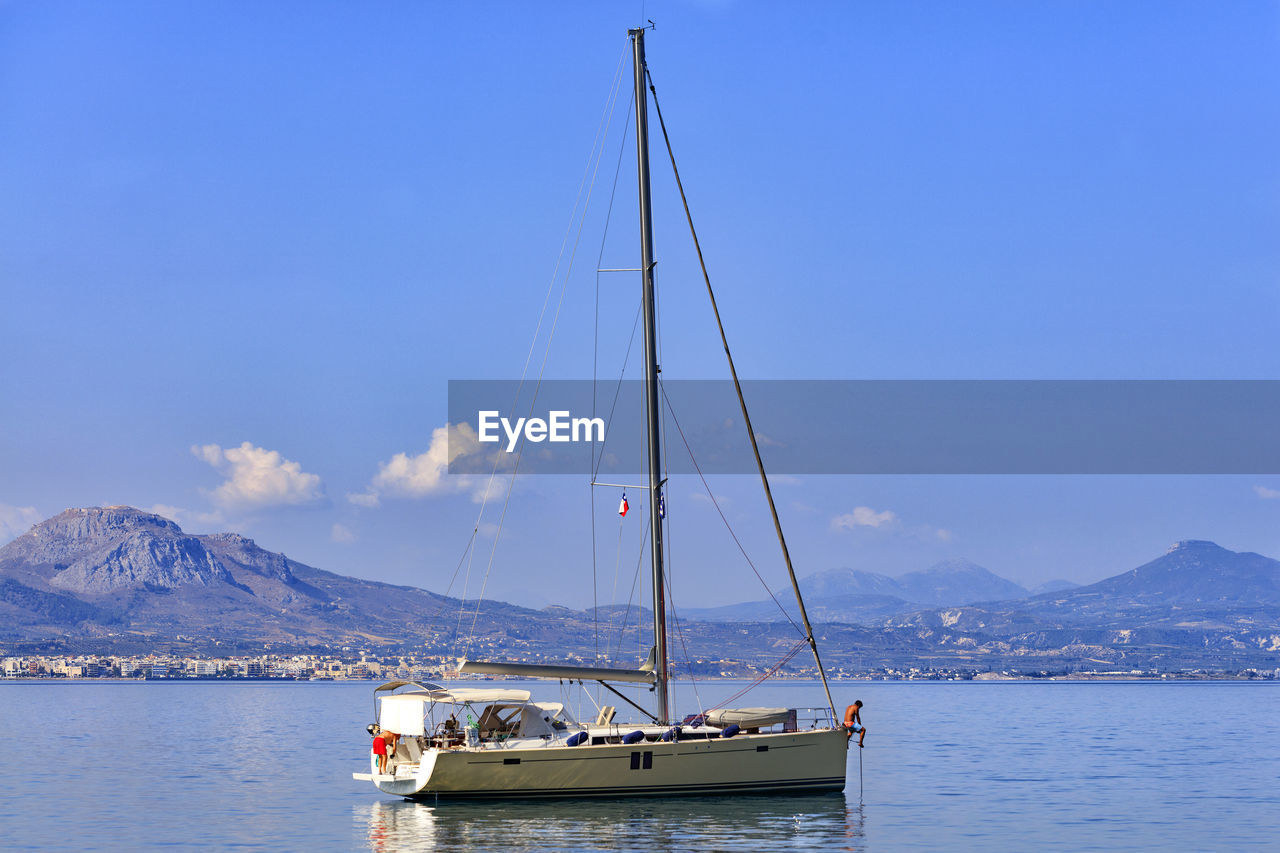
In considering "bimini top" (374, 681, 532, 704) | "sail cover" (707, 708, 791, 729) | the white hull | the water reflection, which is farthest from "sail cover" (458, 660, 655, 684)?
the water reflection

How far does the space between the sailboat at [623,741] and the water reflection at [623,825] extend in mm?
725

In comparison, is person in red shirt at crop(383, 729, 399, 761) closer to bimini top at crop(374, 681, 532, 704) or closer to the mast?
bimini top at crop(374, 681, 532, 704)

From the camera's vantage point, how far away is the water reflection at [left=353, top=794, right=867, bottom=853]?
4159 centimetres

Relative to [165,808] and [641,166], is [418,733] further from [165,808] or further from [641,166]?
[641,166]

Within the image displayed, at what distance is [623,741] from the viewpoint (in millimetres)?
46250

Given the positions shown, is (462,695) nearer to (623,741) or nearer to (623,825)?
(623,741)

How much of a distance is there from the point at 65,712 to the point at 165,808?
12485cm

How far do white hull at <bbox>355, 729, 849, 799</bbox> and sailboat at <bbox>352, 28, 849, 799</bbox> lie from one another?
0.11ft

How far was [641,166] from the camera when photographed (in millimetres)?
50125

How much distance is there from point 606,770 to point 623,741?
1.07 metres

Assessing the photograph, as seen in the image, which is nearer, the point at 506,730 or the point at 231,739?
the point at 506,730

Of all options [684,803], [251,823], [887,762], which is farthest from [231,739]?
[684,803]

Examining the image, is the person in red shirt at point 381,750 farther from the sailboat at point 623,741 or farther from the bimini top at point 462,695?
the bimini top at point 462,695

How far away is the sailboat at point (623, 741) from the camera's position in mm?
46281
